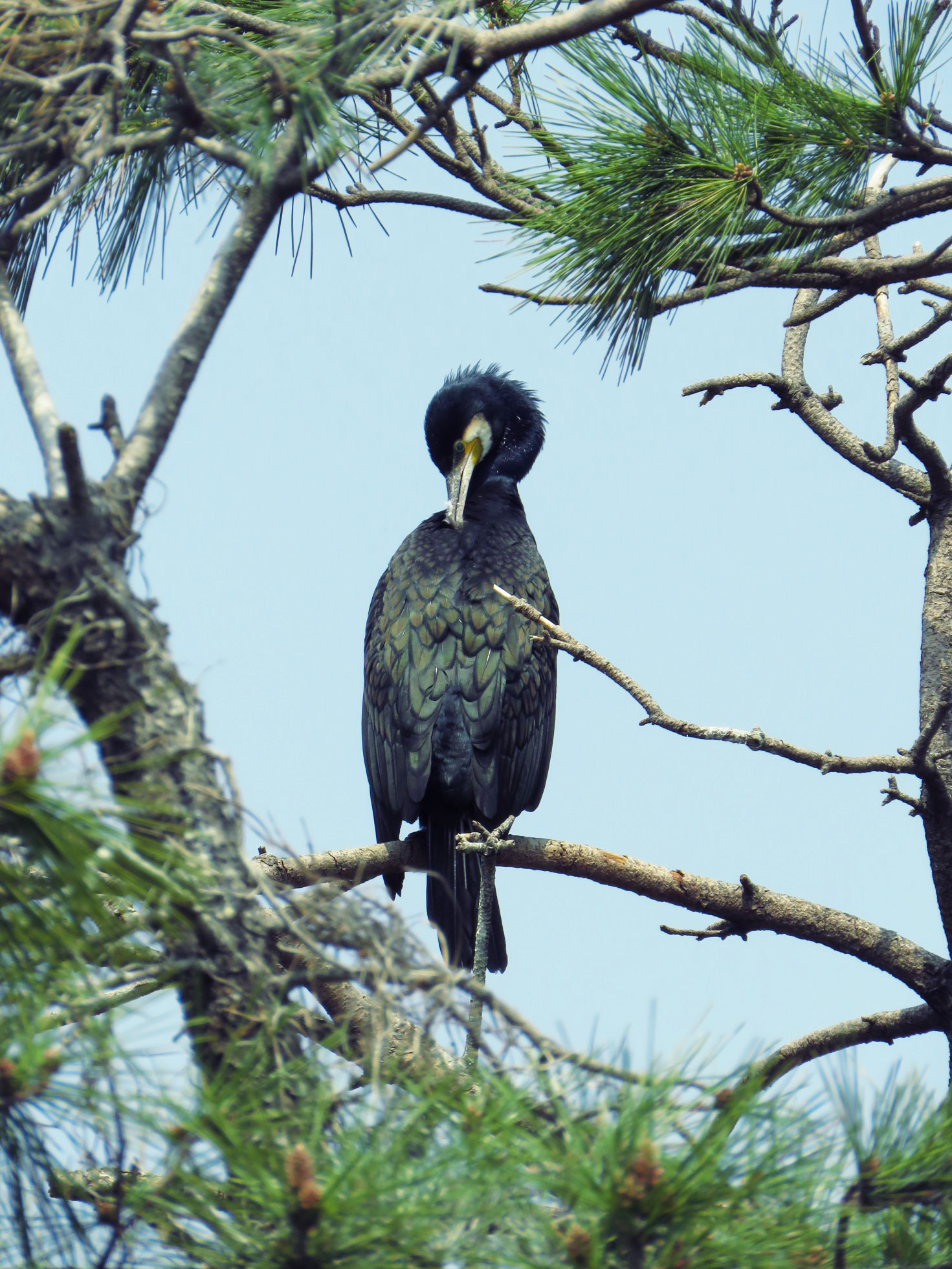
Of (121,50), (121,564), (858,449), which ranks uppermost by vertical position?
(858,449)

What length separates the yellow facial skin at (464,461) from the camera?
4.24 meters

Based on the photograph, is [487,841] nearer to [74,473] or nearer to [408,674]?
[408,674]

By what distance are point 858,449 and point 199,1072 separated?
97.6 inches

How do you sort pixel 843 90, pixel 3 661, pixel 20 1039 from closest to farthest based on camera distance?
pixel 20 1039
pixel 3 661
pixel 843 90

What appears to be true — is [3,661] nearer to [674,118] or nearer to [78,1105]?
[78,1105]

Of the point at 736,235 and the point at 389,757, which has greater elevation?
the point at 736,235

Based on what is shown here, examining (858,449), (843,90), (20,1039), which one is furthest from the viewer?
(858,449)

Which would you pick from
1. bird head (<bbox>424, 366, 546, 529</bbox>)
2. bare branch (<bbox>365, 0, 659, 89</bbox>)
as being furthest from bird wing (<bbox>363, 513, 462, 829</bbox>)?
bare branch (<bbox>365, 0, 659, 89</bbox>)

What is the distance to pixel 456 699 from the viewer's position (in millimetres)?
3654

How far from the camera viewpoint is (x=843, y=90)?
8.82ft

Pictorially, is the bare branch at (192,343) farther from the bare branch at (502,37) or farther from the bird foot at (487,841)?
the bird foot at (487,841)

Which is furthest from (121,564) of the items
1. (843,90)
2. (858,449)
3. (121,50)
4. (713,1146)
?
(858,449)

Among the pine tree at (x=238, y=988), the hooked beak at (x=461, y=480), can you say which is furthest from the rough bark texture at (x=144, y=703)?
the hooked beak at (x=461, y=480)

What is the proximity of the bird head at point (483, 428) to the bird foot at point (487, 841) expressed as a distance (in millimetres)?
1732
